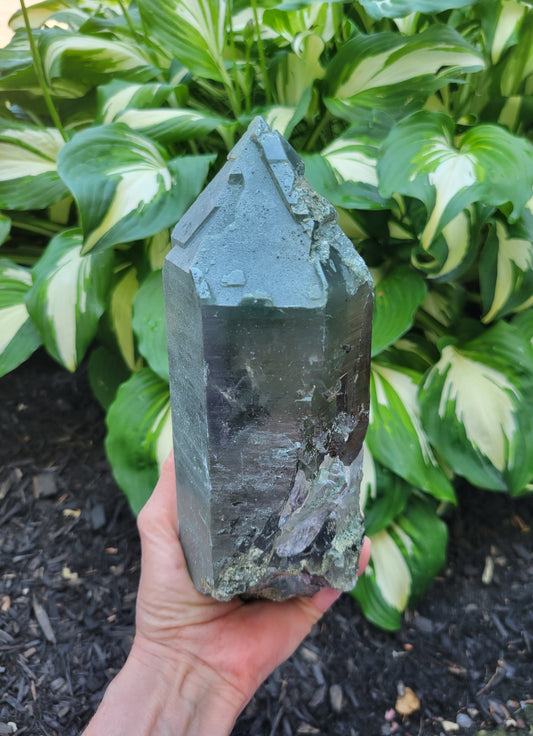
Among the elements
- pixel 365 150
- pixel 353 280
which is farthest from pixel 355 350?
pixel 365 150

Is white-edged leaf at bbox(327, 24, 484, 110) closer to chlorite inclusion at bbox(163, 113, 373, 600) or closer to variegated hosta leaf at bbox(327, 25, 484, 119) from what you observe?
variegated hosta leaf at bbox(327, 25, 484, 119)

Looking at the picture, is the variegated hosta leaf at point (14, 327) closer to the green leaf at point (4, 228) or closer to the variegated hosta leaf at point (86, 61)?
the green leaf at point (4, 228)

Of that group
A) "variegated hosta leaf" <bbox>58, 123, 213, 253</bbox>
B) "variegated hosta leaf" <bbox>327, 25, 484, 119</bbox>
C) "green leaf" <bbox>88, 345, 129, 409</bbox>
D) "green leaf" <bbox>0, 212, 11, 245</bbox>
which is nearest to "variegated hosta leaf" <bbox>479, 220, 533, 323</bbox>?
"variegated hosta leaf" <bbox>327, 25, 484, 119</bbox>

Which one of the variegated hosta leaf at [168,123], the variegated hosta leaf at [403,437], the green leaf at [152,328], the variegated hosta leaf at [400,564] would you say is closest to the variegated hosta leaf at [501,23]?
the variegated hosta leaf at [168,123]

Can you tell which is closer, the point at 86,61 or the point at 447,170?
the point at 447,170

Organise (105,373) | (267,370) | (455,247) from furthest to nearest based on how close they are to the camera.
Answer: (105,373), (455,247), (267,370)

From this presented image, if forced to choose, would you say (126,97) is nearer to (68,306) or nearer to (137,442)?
(68,306)

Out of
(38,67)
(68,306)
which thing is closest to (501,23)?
(38,67)
